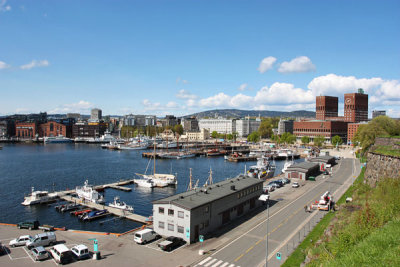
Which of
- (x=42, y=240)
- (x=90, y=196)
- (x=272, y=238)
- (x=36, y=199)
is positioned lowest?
(x=36, y=199)

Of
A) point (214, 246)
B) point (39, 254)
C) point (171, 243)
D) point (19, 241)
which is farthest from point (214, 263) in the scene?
point (19, 241)

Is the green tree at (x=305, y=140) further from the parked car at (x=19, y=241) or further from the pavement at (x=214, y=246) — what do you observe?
the parked car at (x=19, y=241)

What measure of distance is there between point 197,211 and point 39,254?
11.7 metres

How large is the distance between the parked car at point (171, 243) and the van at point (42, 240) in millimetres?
8742

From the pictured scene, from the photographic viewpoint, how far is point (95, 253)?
21.2 meters

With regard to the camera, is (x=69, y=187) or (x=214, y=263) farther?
(x=69, y=187)

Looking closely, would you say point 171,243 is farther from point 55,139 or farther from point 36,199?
point 55,139

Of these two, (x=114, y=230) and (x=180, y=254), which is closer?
(x=180, y=254)

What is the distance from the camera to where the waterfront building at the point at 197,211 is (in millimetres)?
24720

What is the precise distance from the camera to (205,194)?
28656 mm

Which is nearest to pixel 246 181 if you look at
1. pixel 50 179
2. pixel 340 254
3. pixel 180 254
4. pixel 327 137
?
pixel 180 254

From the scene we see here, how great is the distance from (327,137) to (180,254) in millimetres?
142272

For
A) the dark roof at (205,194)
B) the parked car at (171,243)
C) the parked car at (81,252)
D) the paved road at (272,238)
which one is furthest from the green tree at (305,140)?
the parked car at (81,252)

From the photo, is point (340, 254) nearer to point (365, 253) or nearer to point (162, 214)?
point (365, 253)
